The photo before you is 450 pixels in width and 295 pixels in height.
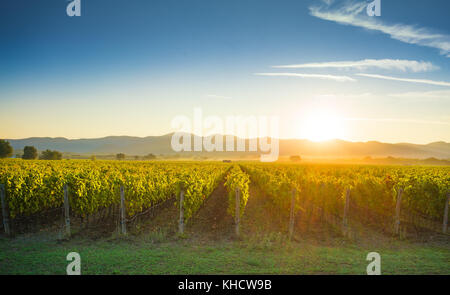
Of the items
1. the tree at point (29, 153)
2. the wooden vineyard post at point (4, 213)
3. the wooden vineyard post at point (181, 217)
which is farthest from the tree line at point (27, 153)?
the wooden vineyard post at point (181, 217)

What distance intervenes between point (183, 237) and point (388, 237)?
8545 mm

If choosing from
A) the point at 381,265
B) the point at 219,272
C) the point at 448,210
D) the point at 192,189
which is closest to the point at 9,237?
the point at 192,189

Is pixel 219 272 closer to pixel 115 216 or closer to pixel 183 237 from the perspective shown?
pixel 183 237

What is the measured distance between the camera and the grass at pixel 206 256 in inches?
321

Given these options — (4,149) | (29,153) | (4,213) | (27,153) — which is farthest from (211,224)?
(4,149)

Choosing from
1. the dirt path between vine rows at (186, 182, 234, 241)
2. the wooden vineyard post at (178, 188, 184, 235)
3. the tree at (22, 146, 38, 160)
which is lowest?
the dirt path between vine rows at (186, 182, 234, 241)

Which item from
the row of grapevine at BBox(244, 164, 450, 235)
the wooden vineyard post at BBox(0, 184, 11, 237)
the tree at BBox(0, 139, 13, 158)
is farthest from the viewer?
the tree at BBox(0, 139, 13, 158)

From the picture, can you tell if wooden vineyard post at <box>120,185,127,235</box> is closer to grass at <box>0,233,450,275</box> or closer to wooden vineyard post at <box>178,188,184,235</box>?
grass at <box>0,233,450,275</box>

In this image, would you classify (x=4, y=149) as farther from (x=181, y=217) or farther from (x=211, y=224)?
(x=181, y=217)

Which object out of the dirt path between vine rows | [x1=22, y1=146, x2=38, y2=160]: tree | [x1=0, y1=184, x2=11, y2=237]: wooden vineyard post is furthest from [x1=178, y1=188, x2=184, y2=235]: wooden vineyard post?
[x1=22, y1=146, x2=38, y2=160]: tree

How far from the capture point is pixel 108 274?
7.72 meters

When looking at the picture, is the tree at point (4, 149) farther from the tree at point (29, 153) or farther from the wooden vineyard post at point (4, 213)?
the wooden vineyard post at point (4, 213)

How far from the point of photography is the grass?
8.15 metres

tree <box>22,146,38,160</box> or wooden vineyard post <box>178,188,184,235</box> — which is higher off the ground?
tree <box>22,146,38,160</box>
